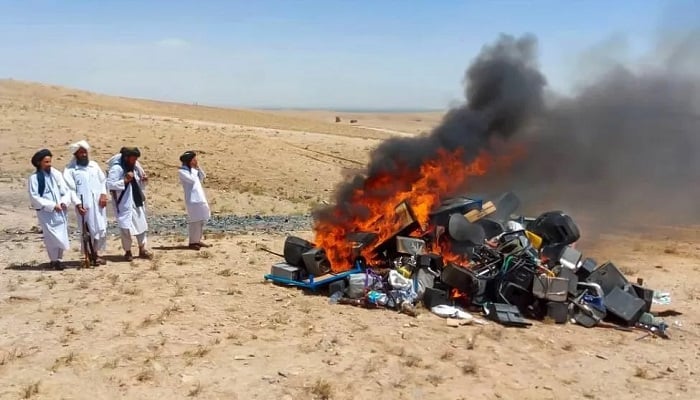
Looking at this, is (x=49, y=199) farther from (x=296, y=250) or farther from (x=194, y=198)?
(x=296, y=250)

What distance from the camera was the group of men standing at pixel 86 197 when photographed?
1073 cm

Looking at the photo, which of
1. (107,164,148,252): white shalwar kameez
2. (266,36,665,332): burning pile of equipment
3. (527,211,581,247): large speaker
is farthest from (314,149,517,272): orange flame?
(107,164,148,252): white shalwar kameez

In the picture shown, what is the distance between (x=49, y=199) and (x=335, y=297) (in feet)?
16.7

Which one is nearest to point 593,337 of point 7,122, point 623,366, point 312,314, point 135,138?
point 623,366

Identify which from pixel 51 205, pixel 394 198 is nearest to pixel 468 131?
pixel 394 198

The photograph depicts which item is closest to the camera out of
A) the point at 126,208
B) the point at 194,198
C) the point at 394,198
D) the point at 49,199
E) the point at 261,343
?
the point at 261,343

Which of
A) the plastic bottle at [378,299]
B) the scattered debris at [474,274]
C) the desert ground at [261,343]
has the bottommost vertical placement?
the desert ground at [261,343]

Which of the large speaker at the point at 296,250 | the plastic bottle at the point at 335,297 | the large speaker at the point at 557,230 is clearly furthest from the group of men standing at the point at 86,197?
the large speaker at the point at 557,230

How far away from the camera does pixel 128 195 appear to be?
1166 centimetres

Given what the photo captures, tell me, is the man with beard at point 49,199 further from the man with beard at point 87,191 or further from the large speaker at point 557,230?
the large speaker at point 557,230

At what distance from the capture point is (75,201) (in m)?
11.0

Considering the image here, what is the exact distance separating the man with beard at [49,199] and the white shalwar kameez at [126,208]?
832 millimetres

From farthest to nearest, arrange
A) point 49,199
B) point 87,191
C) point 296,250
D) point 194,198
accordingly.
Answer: point 194,198 → point 87,191 → point 49,199 → point 296,250

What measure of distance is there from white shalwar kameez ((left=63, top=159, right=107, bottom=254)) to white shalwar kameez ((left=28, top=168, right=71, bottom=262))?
0.15 m
